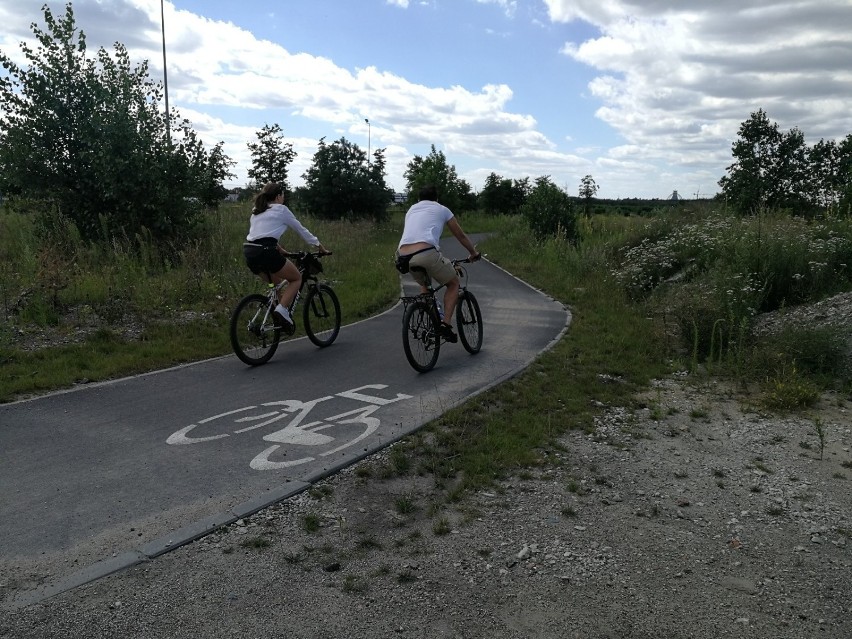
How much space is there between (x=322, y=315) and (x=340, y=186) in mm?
26002

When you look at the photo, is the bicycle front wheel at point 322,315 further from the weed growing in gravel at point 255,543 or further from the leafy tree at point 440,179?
the leafy tree at point 440,179

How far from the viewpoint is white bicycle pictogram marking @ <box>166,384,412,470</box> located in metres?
5.43

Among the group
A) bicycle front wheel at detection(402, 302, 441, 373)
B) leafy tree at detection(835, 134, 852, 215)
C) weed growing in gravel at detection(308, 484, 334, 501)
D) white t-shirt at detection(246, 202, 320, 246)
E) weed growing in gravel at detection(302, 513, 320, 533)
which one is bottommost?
weed growing in gravel at detection(302, 513, 320, 533)

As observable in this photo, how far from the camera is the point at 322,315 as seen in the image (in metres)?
9.61

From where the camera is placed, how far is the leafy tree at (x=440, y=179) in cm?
5169

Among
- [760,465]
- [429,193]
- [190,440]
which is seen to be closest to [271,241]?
[429,193]

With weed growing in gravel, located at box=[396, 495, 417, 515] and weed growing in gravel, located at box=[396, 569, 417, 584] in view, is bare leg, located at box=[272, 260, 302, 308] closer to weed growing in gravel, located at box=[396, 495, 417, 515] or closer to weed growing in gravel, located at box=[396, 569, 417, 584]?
weed growing in gravel, located at box=[396, 495, 417, 515]

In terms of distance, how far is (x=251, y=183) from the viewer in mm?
30766

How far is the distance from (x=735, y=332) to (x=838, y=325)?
3.86 feet

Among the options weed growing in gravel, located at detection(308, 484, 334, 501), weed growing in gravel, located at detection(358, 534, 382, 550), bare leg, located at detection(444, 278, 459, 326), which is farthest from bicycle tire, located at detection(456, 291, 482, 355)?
weed growing in gravel, located at detection(358, 534, 382, 550)

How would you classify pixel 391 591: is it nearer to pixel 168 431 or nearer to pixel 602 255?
pixel 168 431

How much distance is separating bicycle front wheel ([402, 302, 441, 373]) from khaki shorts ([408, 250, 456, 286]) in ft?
1.21

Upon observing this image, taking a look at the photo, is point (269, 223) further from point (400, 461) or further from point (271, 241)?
point (400, 461)

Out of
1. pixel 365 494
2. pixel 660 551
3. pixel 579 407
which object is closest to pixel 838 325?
pixel 579 407
